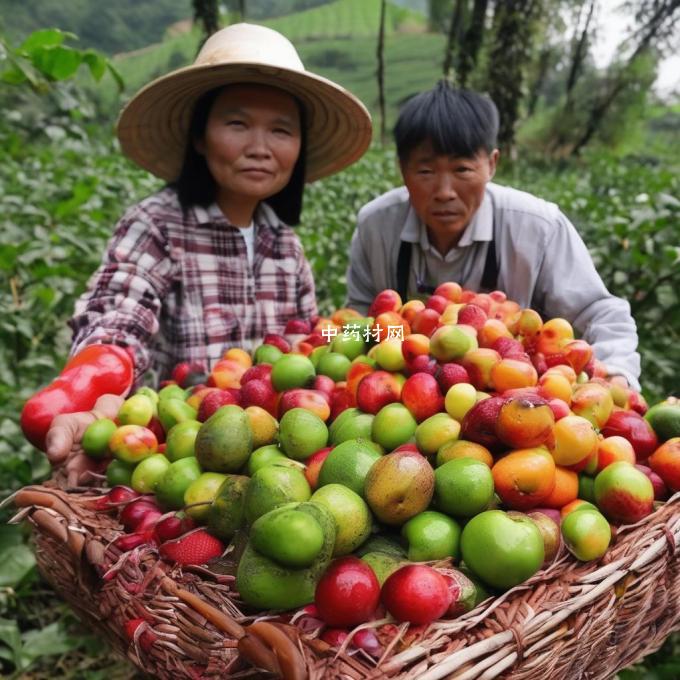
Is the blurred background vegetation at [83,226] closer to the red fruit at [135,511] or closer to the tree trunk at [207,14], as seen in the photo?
the tree trunk at [207,14]

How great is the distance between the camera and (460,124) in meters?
2.52

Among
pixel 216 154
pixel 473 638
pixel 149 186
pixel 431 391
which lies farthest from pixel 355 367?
pixel 149 186

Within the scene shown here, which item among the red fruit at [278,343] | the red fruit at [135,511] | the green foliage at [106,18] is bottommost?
the red fruit at [135,511]

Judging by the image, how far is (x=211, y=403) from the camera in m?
1.83

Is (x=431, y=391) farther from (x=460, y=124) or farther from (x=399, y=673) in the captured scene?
(x=460, y=124)

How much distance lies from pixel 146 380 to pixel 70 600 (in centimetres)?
159

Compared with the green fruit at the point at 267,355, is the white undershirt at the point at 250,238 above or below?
above

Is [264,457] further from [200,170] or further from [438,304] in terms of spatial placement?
[200,170]

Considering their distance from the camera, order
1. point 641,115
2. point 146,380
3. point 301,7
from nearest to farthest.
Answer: point 146,380 < point 641,115 < point 301,7

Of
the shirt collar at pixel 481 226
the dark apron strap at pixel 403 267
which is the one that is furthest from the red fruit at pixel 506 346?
the dark apron strap at pixel 403 267

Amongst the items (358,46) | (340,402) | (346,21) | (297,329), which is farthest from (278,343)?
(346,21)

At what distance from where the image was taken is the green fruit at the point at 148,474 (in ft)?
5.54

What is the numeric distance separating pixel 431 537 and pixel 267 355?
1.11m

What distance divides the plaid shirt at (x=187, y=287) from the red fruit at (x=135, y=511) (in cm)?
90
